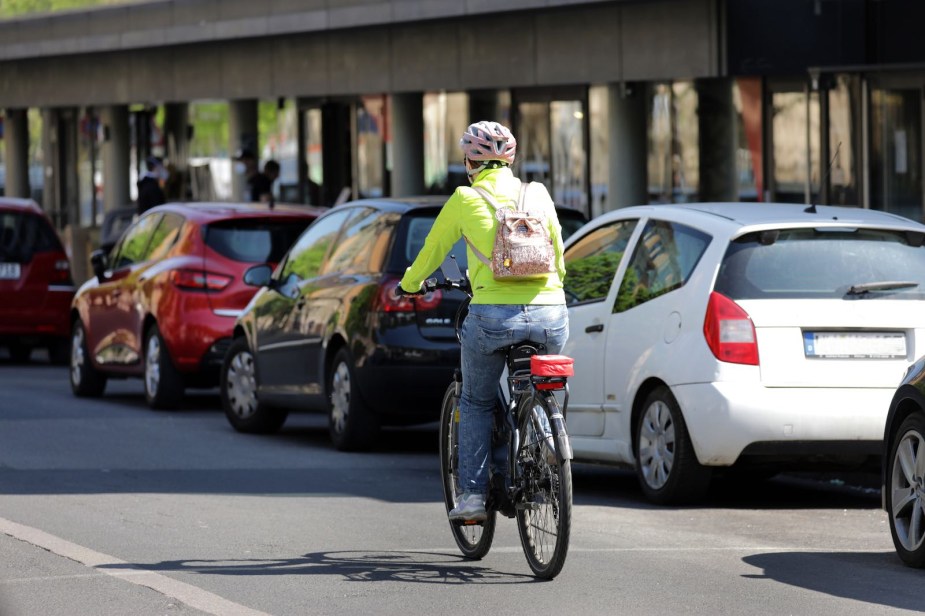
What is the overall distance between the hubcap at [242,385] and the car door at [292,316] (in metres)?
0.28

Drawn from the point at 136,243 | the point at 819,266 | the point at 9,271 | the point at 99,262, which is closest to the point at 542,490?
the point at 819,266

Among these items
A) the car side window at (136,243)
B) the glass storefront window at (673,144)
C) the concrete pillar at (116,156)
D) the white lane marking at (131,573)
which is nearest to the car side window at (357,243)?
the car side window at (136,243)

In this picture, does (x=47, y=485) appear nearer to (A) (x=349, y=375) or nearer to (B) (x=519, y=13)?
(A) (x=349, y=375)

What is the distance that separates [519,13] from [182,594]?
18.7m

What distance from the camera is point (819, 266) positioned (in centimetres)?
999

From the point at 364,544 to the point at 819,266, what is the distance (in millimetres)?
2805

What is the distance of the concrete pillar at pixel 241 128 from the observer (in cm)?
3500

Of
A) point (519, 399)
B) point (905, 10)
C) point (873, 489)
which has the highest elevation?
point (905, 10)

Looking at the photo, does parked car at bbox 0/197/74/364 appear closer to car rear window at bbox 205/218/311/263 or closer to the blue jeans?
car rear window at bbox 205/218/311/263

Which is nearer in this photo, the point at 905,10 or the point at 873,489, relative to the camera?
the point at 873,489

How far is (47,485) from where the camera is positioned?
1098cm

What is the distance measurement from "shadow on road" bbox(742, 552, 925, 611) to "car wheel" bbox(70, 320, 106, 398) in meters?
10.1

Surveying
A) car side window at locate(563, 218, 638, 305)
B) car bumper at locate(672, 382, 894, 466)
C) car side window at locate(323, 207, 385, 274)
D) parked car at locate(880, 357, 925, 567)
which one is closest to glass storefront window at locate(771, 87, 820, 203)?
car side window at locate(323, 207, 385, 274)

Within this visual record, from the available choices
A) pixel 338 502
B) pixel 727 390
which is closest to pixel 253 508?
pixel 338 502
